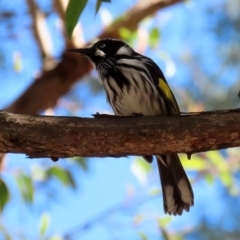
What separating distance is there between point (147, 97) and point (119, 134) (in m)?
0.66

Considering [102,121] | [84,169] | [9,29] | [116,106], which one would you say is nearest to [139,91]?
[116,106]

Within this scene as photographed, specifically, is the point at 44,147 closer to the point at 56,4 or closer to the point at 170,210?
the point at 170,210

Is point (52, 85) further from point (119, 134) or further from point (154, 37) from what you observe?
point (119, 134)

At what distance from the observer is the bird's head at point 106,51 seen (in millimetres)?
2898

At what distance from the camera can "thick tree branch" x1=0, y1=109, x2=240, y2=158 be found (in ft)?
6.68

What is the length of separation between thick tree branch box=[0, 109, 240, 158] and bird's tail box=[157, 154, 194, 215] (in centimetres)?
65

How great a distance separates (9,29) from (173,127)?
236 cm

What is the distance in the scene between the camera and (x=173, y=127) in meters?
2.10

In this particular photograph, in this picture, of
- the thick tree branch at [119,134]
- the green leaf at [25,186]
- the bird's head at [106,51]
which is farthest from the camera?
the green leaf at [25,186]

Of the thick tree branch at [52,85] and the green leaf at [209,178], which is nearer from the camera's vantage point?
the thick tree branch at [52,85]

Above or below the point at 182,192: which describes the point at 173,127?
above

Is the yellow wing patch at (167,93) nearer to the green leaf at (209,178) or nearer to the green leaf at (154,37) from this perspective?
the green leaf at (154,37)

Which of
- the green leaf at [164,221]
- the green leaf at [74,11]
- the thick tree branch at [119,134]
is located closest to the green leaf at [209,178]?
the green leaf at [164,221]

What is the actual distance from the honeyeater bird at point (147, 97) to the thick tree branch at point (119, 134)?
1.87ft
